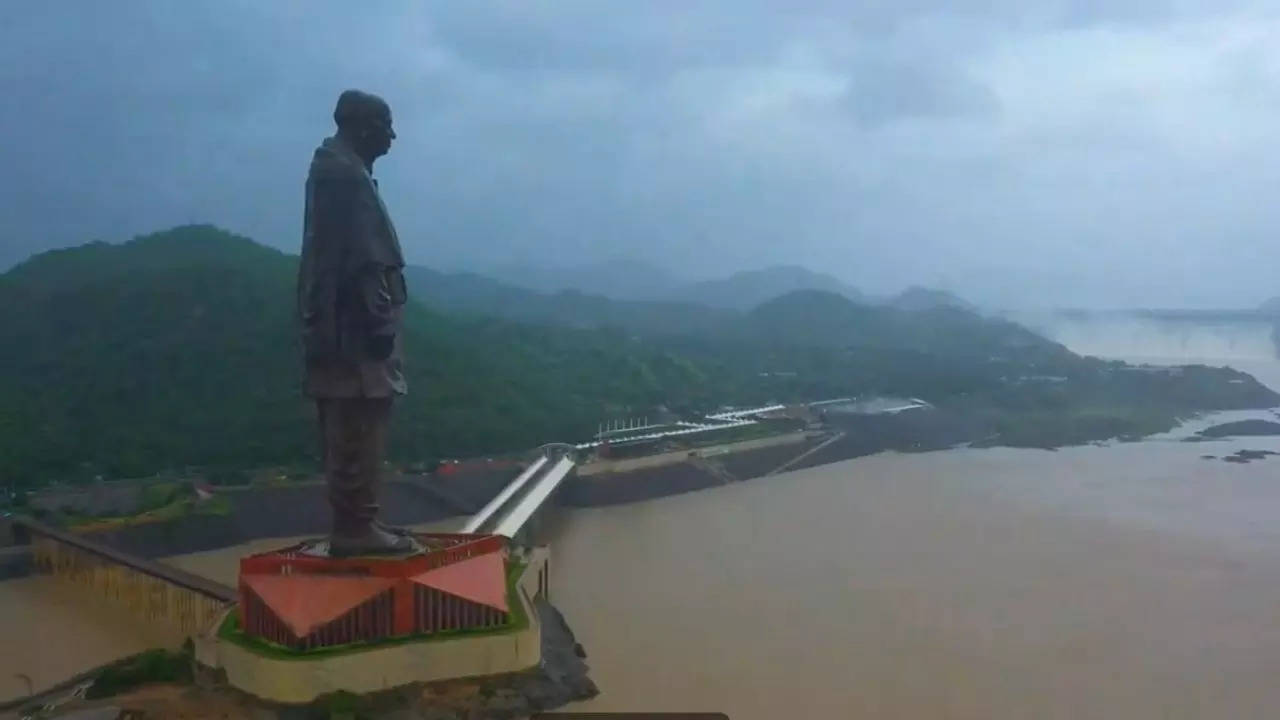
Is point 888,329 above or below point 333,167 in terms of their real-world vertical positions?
above

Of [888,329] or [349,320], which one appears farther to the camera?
[888,329]

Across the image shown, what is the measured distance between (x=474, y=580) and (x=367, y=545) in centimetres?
101

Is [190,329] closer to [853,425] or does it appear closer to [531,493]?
[531,493]

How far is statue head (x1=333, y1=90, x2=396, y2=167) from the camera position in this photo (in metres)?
9.18

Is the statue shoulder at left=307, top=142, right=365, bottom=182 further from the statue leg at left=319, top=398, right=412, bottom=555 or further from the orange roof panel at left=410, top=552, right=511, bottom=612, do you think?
the orange roof panel at left=410, top=552, right=511, bottom=612

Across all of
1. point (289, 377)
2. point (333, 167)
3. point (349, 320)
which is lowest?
point (289, 377)

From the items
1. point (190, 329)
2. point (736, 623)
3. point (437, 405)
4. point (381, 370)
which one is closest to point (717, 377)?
point (437, 405)

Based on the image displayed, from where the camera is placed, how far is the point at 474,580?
970 centimetres

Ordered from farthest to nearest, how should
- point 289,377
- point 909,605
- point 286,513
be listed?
point 289,377 < point 286,513 < point 909,605

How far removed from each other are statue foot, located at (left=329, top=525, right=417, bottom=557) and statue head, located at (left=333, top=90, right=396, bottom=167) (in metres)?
3.22

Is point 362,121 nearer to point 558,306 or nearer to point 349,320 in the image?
point 349,320

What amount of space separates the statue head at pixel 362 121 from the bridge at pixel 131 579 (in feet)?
15.0

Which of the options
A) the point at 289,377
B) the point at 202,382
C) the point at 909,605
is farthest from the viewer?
the point at 289,377

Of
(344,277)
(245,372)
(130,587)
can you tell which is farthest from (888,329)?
(344,277)
